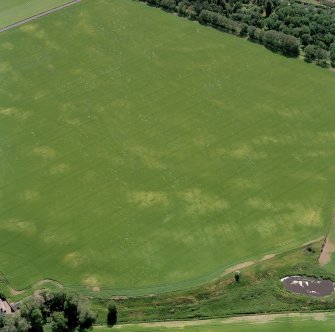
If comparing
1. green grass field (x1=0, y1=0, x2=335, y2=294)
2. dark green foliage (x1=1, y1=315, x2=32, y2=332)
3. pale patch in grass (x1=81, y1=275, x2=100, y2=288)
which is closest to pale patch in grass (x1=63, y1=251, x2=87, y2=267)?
green grass field (x1=0, y1=0, x2=335, y2=294)

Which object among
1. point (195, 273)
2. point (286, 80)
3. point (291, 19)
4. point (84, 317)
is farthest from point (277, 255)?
point (291, 19)

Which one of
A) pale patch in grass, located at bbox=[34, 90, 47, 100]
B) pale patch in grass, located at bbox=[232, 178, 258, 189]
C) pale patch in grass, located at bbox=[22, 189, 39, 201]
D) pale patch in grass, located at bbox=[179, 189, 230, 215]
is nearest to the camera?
pale patch in grass, located at bbox=[179, 189, 230, 215]

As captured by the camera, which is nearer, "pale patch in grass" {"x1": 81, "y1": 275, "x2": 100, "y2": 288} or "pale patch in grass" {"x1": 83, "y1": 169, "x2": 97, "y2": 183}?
"pale patch in grass" {"x1": 81, "y1": 275, "x2": 100, "y2": 288}

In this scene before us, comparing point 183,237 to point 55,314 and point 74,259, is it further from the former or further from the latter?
point 55,314

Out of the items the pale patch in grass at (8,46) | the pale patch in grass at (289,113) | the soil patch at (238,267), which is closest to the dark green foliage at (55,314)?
the soil patch at (238,267)

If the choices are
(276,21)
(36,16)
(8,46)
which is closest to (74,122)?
(8,46)

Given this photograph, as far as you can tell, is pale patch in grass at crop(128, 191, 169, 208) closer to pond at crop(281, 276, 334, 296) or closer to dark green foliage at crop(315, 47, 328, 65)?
pond at crop(281, 276, 334, 296)

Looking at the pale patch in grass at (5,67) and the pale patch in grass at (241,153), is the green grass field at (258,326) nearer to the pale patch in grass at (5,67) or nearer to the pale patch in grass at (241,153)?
the pale patch in grass at (241,153)

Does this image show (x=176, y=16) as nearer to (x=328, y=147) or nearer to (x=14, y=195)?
(x=328, y=147)
